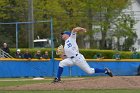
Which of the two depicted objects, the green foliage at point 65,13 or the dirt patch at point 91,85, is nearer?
the dirt patch at point 91,85

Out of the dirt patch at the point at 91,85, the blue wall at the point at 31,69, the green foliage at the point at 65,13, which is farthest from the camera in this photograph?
the green foliage at the point at 65,13

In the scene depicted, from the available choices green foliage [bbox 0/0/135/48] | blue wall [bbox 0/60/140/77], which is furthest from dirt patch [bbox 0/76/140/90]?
green foliage [bbox 0/0/135/48]

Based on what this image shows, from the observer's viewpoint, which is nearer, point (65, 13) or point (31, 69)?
point (31, 69)

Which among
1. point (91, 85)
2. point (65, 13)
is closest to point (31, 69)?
point (91, 85)

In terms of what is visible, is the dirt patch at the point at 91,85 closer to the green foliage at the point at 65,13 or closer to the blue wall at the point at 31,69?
the blue wall at the point at 31,69

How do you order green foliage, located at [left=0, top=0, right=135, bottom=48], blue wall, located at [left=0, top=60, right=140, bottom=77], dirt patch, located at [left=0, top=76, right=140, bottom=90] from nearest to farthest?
dirt patch, located at [left=0, top=76, right=140, bottom=90] → blue wall, located at [left=0, top=60, right=140, bottom=77] → green foliage, located at [left=0, top=0, right=135, bottom=48]

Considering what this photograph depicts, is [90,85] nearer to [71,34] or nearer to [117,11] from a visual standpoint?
[71,34]

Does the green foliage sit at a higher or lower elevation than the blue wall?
higher

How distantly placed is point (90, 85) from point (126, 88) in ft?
3.94

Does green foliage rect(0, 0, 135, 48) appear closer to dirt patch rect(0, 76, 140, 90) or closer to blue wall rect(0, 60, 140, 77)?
blue wall rect(0, 60, 140, 77)

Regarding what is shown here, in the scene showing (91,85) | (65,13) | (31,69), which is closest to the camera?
(91,85)

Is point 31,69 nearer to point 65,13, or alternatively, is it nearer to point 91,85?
point 91,85

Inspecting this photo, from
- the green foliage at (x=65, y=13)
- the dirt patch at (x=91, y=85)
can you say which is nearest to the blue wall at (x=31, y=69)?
the dirt patch at (x=91, y=85)

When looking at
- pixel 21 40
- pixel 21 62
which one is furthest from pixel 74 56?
pixel 21 40
